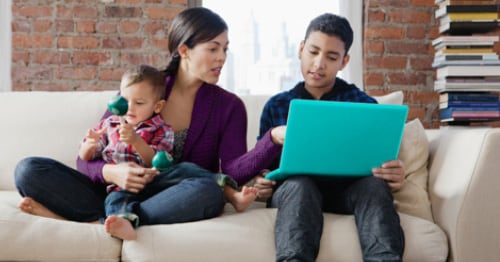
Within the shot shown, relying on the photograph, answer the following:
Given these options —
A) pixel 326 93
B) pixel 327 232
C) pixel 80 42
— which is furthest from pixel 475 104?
pixel 80 42

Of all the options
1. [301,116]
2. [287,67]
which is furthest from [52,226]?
[287,67]

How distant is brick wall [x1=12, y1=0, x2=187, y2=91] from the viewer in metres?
3.45

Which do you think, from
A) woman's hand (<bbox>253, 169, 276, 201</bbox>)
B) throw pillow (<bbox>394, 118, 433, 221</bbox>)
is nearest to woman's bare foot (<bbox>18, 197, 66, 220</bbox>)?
woman's hand (<bbox>253, 169, 276, 201</bbox>)

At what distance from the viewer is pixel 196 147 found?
2031mm

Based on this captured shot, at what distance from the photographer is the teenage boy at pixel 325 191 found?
159 centimetres

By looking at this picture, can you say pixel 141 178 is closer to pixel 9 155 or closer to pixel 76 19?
pixel 9 155

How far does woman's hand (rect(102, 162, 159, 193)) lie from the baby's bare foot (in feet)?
0.79

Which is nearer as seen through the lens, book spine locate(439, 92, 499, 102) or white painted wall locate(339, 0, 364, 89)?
book spine locate(439, 92, 499, 102)

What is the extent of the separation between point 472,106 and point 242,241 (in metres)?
2.00

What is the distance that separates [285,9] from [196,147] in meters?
1.83

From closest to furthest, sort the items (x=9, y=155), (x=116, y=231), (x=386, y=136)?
1. (x=116, y=231)
2. (x=386, y=136)
3. (x=9, y=155)

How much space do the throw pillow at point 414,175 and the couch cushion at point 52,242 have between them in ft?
2.72

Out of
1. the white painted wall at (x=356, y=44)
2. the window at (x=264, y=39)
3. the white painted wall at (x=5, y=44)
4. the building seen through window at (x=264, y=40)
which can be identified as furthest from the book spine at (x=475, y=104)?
the white painted wall at (x=5, y=44)

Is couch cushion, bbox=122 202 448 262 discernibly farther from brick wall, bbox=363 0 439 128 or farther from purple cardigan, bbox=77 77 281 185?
brick wall, bbox=363 0 439 128
